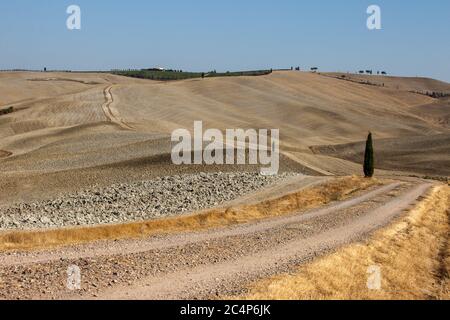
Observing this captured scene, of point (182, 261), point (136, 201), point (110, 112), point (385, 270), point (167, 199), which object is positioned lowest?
point (136, 201)

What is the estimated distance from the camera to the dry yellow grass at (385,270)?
1809 centimetres

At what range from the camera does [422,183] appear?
50750mm

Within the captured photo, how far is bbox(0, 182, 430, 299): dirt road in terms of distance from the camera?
16.8 meters

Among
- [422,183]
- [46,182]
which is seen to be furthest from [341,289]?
[46,182]

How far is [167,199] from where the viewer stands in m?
42.1

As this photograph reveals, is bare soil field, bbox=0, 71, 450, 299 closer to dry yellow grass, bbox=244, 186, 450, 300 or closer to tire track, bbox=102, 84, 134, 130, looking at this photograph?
tire track, bbox=102, 84, 134, 130

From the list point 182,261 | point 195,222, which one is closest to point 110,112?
point 195,222

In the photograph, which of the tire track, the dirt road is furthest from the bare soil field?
Result: the tire track

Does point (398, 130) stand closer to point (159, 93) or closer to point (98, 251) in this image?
point (159, 93)

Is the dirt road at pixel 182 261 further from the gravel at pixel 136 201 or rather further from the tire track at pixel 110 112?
the tire track at pixel 110 112

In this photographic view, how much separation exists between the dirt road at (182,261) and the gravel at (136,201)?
1108cm

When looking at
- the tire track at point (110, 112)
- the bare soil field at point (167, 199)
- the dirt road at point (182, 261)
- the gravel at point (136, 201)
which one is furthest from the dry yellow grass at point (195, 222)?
the tire track at point (110, 112)

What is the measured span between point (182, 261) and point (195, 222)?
40.0 ft

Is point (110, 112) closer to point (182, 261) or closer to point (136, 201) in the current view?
point (136, 201)
